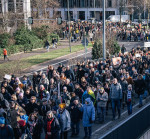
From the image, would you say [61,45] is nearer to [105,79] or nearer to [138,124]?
[105,79]

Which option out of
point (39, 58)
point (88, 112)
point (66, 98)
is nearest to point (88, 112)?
point (88, 112)

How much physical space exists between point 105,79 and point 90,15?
75.6m

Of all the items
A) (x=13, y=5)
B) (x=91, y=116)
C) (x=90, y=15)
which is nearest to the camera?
(x=91, y=116)

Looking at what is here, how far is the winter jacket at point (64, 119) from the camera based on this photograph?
40.5 ft

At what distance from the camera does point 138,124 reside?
11992mm

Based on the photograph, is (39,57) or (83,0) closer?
(39,57)

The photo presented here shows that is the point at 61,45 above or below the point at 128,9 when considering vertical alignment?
below

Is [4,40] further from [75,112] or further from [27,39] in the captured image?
[75,112]

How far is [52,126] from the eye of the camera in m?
11.5

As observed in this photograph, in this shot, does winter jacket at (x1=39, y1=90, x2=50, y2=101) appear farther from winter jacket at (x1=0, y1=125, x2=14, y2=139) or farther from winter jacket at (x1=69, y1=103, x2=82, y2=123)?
winter jacket at (x1=0, y1=125, x2=14, y2=139)

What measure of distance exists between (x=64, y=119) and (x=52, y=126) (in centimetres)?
92

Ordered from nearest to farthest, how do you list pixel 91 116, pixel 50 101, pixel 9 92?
pixel 91 116 < pixel 50 101 < pixel 9 92

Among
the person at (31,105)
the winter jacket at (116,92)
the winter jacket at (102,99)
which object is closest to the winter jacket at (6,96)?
the person at (31,105)

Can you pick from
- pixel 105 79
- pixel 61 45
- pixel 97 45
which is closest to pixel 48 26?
pixel 61 45
